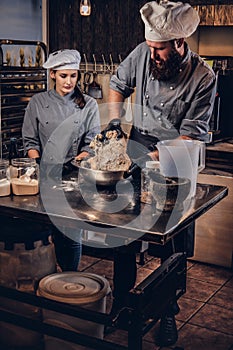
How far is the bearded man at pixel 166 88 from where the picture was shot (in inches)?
124

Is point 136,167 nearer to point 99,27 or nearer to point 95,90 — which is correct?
point 95,90

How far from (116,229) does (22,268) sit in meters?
0.69

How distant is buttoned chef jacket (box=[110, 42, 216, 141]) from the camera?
131 inches

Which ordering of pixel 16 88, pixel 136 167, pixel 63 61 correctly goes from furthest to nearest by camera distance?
1. pixel 16 88
2. pixel 63 61
3. pixel 136 167

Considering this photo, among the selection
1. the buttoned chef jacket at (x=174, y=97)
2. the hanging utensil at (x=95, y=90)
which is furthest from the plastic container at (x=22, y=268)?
the hanging utensil at (x=95, y=90)

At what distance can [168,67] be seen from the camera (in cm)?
324

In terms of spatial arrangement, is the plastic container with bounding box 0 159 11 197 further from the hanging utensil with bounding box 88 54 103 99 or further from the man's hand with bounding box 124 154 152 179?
the hanging utensil with bounding box 88 54 103 99

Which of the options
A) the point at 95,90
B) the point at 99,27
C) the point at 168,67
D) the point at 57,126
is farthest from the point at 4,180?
the point at 99,27

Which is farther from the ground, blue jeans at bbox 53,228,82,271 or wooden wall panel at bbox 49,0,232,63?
wooden wall panel at bbox 49,0,232,63

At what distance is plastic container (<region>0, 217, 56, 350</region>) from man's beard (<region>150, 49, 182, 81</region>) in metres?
1.17

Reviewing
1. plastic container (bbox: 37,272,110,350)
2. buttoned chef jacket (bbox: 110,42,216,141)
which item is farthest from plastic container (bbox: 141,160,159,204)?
buttoned chef jacket (bbox: 110,42,216,141)

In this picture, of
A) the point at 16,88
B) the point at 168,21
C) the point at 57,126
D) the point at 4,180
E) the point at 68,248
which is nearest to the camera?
Answer: the point at 4,180

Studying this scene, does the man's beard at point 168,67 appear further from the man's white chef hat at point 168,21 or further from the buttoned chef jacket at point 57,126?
the buttoned chef jacket at point 57,126

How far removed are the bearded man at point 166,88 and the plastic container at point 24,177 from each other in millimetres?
518
